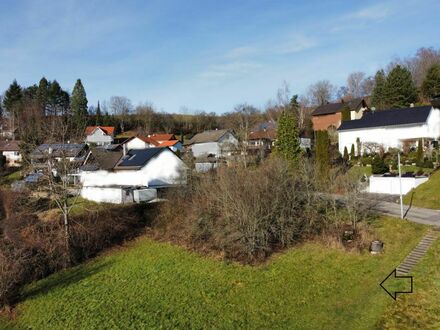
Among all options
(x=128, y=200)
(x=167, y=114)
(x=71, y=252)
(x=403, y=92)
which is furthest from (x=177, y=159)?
(x=167, y=114)

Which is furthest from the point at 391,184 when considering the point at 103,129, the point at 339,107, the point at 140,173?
the point at 103,129

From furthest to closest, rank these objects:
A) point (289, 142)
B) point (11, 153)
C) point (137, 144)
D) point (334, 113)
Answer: point (137, 144) < point (334, 113) < point (11, 153) < point (289, 142)

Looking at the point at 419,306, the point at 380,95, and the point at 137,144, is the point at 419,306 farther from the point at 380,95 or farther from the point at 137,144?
the point at 137,144

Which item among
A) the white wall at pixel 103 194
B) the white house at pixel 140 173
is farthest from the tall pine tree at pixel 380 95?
the white wall at pixel 103 194

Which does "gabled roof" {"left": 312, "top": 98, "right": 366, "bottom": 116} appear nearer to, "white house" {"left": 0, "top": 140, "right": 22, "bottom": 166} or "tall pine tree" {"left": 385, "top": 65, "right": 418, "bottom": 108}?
"tall pine tree" {"left": 385, "top": 65, "right": 418, "bottom": 108}

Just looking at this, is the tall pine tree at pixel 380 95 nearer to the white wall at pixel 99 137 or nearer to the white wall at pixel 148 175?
the white wall at pixel 148 175

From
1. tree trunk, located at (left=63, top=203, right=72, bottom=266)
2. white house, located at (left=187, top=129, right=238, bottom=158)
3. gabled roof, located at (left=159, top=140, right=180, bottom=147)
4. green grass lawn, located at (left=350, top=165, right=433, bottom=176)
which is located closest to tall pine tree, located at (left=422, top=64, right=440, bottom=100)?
green grass lawn, located at (left=350, top=165, right=433, bottom=176)

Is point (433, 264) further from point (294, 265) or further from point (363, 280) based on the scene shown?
point (294, 265)
